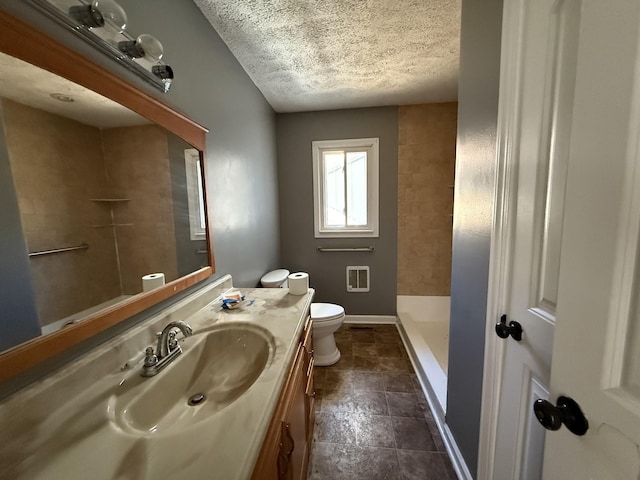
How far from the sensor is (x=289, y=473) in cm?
84

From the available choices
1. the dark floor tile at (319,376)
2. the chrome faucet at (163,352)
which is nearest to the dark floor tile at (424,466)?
the dark floor tile at (319,376)

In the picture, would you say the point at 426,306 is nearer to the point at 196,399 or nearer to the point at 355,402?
the point at 355,402

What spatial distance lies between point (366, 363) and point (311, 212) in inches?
67.7

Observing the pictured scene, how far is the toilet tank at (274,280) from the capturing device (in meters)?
2.19

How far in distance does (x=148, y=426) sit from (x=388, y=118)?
308cm

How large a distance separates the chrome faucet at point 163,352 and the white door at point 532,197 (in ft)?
3.79

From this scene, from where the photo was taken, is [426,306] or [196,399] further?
[426,306]

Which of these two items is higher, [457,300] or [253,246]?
[253,246]


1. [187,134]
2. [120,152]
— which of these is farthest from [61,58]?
[187,134]

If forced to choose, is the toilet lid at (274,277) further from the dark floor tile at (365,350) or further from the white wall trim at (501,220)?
the white wall trim at (501,220)

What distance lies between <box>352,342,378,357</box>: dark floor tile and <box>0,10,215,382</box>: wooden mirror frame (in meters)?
1.87

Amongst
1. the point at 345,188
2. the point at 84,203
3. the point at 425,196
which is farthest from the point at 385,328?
the point at 84,203

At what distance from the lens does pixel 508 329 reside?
2.75 ft

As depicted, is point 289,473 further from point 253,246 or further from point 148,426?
point 253,246
